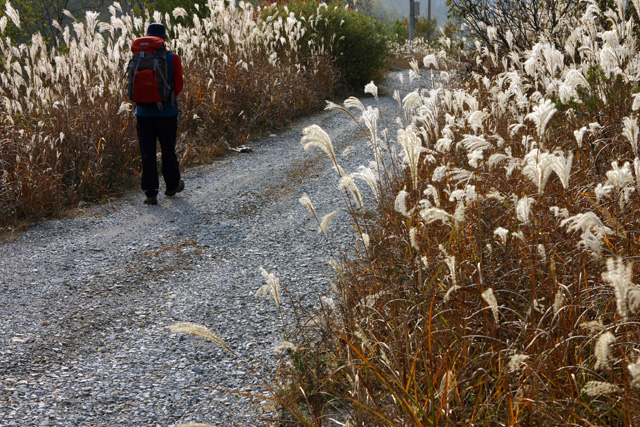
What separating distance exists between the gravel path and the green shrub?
765 cm

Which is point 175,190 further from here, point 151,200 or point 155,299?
point 155,299

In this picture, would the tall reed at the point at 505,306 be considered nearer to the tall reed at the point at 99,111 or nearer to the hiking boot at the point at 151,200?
the hiking boot at the point at 151,200

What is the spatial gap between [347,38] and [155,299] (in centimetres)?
1165

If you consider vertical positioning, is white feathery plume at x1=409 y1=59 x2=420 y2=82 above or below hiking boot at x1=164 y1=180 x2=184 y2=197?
above

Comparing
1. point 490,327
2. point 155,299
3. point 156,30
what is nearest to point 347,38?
point 156,30

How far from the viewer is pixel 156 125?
6762 millimetres

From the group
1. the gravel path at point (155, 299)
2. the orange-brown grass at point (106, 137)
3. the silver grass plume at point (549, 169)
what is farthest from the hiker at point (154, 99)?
the silver grass plume at point (549, 169)

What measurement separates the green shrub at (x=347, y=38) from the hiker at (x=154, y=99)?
7.96 meters

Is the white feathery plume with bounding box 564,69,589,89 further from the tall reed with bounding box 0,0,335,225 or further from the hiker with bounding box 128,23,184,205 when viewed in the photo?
the tall reed with bounding box 0,0,335,225

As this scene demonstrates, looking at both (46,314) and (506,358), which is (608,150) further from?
(46,314)

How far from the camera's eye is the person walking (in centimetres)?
663

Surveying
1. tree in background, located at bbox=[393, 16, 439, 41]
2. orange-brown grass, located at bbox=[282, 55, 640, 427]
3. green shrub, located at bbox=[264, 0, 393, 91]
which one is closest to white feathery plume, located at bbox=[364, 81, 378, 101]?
orange-brown grass, located at bbox=[282, 55, 640, 427]

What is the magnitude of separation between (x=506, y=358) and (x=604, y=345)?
1002mm

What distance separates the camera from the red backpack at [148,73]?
6430mm
